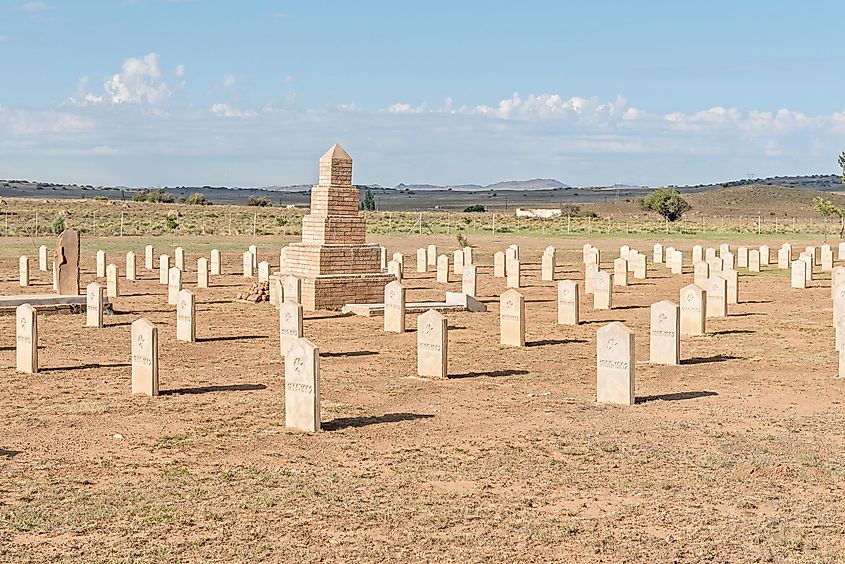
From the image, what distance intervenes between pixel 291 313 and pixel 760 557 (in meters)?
10.8

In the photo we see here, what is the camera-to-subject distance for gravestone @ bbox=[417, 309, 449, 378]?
15.4m

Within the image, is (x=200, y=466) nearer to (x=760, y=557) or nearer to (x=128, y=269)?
(x=760, y=557)

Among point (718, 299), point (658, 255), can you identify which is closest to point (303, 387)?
point (718, 299)

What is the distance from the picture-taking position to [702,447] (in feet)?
36.5

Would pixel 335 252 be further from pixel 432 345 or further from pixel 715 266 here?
pixel 715 266

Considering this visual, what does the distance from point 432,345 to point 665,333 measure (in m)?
3.48

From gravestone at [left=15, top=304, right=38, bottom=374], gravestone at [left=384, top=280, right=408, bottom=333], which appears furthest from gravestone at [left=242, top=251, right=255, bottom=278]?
gravestone at [left=15, top=304, right=38, bottom=374]

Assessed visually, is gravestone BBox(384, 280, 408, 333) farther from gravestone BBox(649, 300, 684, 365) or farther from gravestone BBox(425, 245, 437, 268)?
gravestone BBox(425, 245, 437, 268)

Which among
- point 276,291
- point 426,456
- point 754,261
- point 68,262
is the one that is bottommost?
point 426,456

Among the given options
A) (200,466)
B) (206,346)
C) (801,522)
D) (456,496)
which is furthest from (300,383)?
(206,346)

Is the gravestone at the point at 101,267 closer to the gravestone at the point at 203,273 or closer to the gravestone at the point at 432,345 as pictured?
the gravestone at the point at 203,273

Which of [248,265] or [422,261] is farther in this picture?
[422,261]

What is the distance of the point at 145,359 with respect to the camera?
1411 centimetres

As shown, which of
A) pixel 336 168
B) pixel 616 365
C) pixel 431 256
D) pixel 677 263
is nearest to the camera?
pixel 616 365
